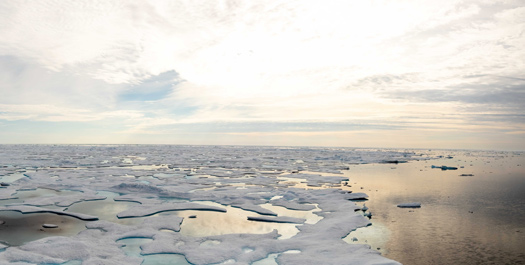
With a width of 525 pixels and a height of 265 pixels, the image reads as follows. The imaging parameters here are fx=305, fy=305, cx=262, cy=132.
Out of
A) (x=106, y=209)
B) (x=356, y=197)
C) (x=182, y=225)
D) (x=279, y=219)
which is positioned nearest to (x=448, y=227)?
(x=356, y=197)

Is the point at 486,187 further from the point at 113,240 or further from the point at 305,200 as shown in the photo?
the point at 113,240

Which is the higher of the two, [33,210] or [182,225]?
[33,210]

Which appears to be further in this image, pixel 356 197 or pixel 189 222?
pixel 356 197

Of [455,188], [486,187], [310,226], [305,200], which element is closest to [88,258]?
[310,226]

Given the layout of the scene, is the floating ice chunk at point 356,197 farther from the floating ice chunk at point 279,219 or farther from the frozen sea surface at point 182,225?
the floating ice chunk at point 279,219

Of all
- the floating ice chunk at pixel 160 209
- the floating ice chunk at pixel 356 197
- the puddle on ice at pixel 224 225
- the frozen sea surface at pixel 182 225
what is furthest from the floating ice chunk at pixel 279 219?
the floating ice chunk at pixel 356 197

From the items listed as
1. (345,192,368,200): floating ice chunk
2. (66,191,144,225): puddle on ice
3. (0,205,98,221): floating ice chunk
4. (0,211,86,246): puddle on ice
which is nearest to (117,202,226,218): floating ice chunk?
(66,191,144,225): puddle on ice

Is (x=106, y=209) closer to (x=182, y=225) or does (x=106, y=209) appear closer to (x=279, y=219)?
(x=182, y=225)
